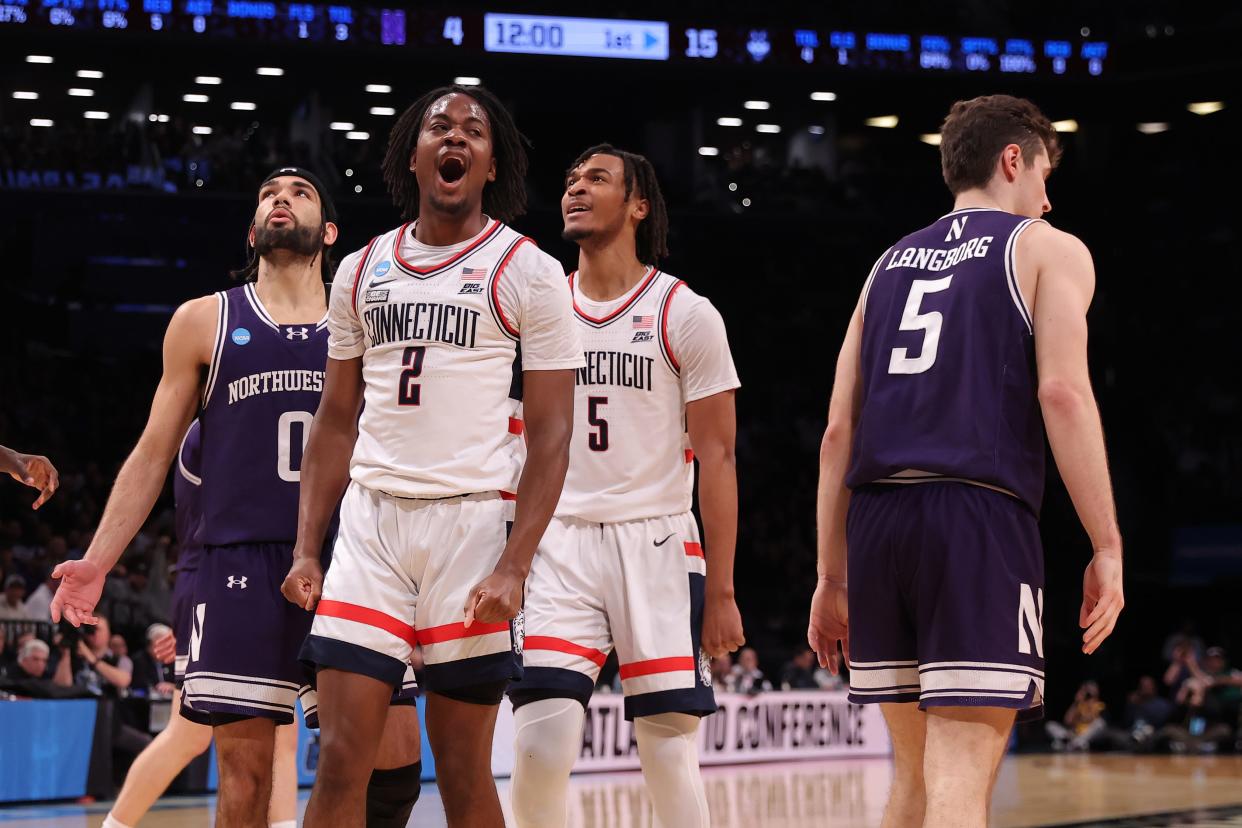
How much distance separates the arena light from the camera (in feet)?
84.6

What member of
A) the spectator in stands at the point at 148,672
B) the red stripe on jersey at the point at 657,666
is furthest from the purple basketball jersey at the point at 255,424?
the spectator in stands at the point at 148,672

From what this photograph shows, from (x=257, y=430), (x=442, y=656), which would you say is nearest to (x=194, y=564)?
(x=257, y=430)

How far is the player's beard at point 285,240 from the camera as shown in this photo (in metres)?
5.43

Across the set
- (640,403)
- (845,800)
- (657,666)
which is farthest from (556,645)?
(845,800)

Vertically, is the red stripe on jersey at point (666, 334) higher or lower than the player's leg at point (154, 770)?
higher

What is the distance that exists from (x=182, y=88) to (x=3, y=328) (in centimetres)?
415

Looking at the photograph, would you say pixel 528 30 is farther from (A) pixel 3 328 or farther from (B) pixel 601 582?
(B) pixel 601 582

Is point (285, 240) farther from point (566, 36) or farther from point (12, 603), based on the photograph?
point (566, 36)

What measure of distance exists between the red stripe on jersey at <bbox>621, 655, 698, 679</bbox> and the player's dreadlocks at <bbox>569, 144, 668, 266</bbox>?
4.96ft

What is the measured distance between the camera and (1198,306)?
2555cm

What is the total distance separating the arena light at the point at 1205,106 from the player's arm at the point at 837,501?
2331 cm

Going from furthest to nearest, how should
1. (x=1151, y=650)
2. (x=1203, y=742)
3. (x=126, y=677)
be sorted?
1. (x=1151, y=650)
2. (x=1203, y=742)
3. (x=126, y=677)

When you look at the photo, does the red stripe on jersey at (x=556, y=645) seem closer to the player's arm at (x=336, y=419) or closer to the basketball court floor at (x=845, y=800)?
the player's arm at (x=336, y=419)

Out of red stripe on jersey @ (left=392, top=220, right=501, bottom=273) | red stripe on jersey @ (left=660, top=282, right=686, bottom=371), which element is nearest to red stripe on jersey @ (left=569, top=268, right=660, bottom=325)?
red stripe on jersey @ (left=660, top=282, right=686, bottom=371)
